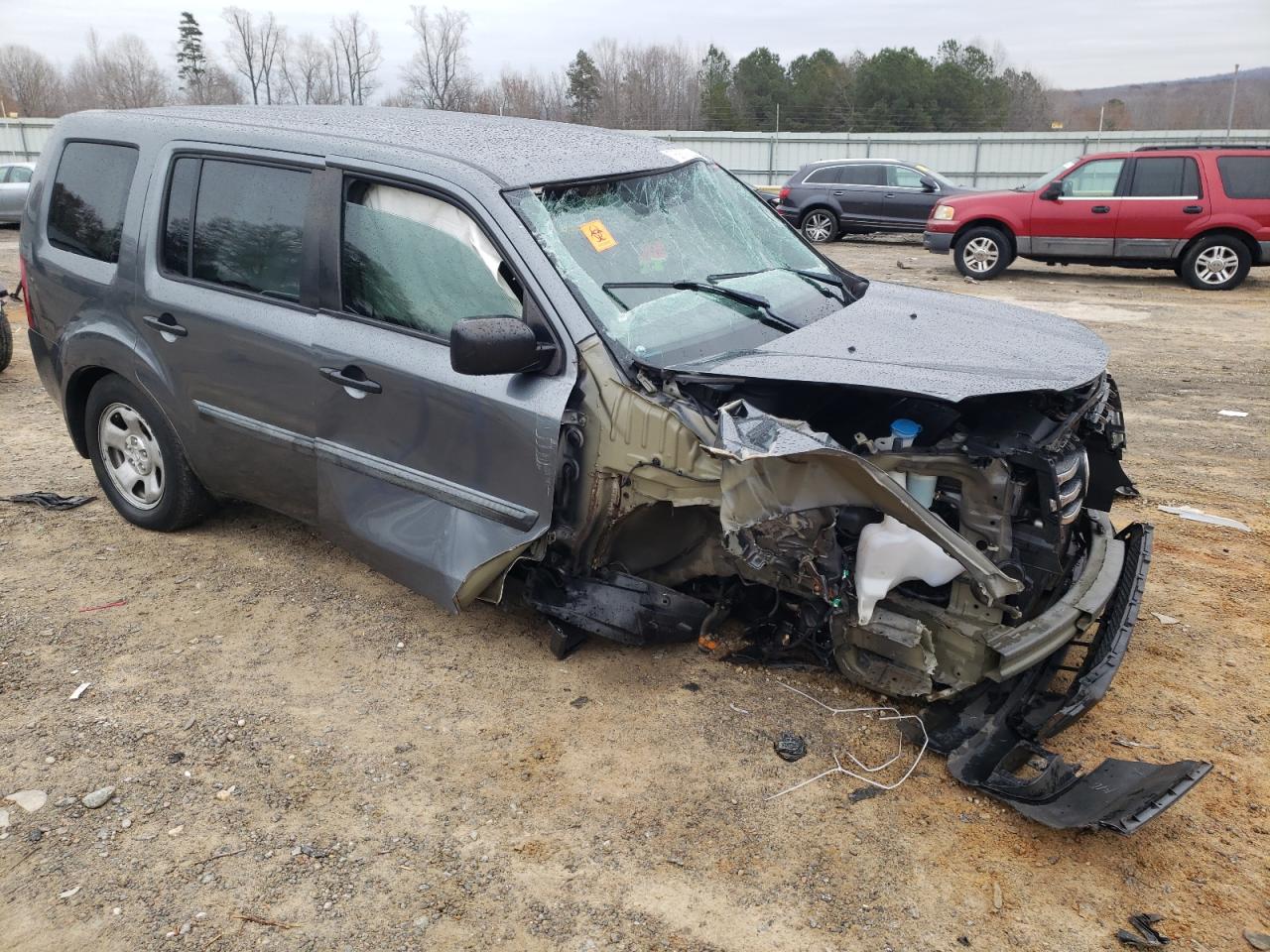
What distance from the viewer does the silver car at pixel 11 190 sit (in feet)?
62.7

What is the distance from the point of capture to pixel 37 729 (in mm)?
3426

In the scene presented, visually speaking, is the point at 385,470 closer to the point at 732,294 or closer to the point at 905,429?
the point at 732,294

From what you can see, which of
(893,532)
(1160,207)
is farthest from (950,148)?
(893,532)

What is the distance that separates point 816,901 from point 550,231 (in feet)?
7.49

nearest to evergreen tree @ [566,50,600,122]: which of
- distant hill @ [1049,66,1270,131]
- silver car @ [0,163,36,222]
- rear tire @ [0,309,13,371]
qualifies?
distant hill @ [1049,66,1270,131]

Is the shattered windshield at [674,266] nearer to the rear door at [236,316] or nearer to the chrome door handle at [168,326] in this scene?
the rear door at [236,316]

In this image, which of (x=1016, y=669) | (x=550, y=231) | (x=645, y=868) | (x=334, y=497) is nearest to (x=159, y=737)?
(x=334, y=497)

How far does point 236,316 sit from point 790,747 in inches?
107

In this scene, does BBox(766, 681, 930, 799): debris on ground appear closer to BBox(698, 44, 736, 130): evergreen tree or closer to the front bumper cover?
the front bumper cover

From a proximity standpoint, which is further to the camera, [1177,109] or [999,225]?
[1177,109]

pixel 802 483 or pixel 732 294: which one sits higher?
pixel 732 294

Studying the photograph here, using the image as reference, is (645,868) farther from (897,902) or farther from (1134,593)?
(1134,593)

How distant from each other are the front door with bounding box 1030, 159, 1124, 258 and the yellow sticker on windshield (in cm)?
1150

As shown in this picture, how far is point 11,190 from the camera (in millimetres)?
19172
